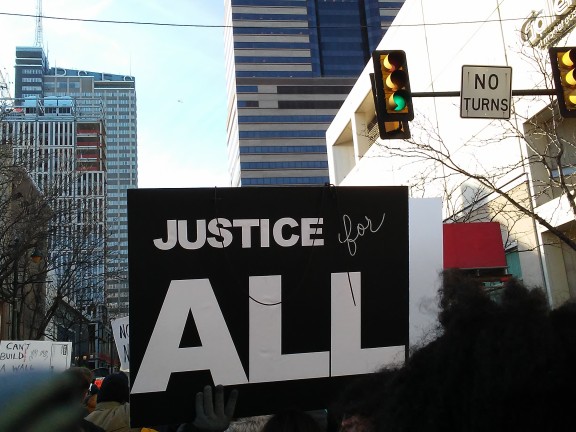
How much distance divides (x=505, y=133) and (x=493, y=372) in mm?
14181

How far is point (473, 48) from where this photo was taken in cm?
1769

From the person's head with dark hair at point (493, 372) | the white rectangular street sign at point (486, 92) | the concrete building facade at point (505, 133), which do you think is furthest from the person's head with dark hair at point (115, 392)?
the white rectangular street sign at point (486, 92)

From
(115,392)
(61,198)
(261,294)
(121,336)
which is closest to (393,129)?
(121,336)

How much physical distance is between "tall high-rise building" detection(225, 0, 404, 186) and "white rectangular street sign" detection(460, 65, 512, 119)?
109 m

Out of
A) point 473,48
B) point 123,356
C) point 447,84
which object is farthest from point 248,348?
point 447,84

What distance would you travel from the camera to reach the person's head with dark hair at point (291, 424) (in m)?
2.38

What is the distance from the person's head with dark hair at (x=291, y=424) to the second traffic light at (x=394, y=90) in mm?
6745

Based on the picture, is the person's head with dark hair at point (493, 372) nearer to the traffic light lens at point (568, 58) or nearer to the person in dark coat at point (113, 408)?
the person in dark coat at point (113, 408)

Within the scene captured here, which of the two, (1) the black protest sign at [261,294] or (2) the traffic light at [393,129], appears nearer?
(1) the black protest sign at [261,294]

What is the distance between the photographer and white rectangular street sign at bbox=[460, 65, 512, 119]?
9391mm

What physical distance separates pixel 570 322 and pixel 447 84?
19269 mm

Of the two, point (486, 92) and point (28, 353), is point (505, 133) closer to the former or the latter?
point (486, 92)

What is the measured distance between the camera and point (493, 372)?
1183mm

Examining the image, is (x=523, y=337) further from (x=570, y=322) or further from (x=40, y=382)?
(x=40, y=382)
